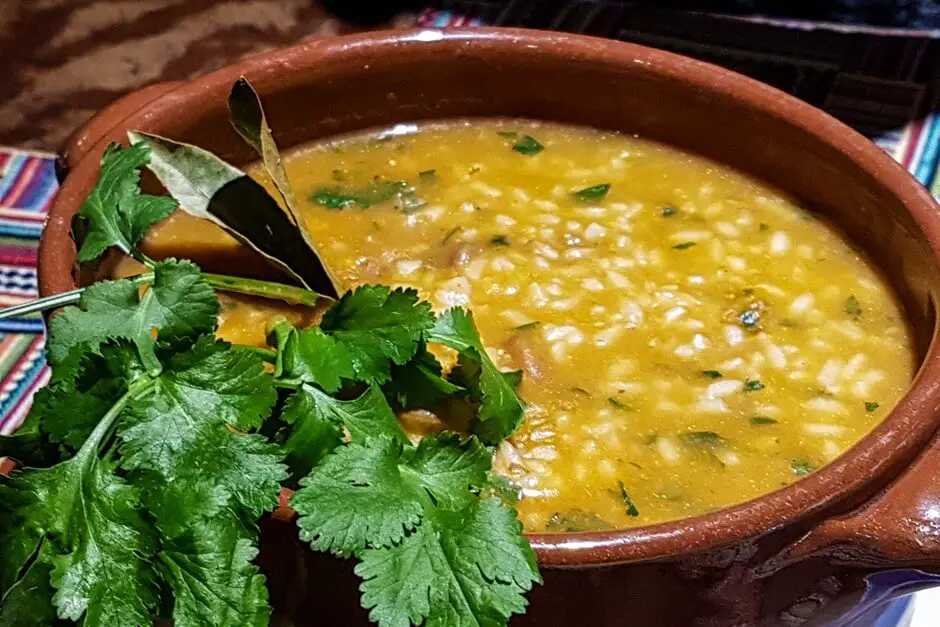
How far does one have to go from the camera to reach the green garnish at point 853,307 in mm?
1405

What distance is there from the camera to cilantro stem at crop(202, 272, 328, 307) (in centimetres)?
110

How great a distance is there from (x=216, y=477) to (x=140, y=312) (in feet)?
0.68

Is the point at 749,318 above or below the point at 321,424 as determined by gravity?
below

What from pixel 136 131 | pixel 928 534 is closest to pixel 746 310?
pixel 928 534

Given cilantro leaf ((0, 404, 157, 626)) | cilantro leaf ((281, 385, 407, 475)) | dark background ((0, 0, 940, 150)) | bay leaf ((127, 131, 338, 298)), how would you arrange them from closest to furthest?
cilantro leaf ((0, 404, 157, 626)) → cilantro leaf ((281, 385, 407, 475)) → bay leaf ((127, 131, 338, 298)) → dark background ((0, 0, 940, 150))

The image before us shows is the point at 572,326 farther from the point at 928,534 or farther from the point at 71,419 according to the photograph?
the point at 71,419

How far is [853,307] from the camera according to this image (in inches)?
55.7

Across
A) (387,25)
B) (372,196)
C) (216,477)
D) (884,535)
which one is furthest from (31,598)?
(387,25)

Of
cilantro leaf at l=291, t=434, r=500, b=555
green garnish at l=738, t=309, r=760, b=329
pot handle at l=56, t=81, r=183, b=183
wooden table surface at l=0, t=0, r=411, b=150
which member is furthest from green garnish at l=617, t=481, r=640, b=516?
wooden table surface at l=0, t=0, r=411, b=150

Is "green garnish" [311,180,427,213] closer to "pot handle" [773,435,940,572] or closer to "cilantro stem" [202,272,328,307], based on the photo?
"cilantro stem" [202,272,328,307]

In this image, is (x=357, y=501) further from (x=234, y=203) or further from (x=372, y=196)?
(x=372, y=196)

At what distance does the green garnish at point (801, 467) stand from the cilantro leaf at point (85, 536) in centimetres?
71

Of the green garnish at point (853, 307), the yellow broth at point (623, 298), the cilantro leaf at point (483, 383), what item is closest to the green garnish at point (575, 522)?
the yellow broth at point (623, 298)

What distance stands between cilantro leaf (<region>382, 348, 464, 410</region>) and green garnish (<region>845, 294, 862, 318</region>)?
0.62m
